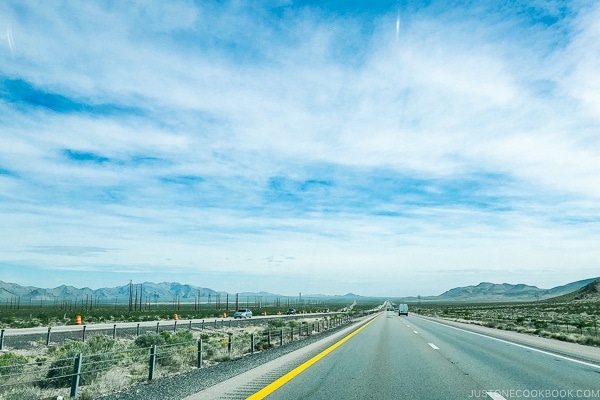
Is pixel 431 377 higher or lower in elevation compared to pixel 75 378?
lower

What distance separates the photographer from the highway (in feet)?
28.3

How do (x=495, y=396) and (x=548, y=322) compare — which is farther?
(x=548, y=322)

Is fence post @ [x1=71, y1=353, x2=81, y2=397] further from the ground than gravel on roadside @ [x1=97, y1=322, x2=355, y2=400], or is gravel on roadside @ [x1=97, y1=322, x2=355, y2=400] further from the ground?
fence post @ [x1=71, y1=353, x2=81, y2=397]

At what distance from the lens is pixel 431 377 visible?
417 inches

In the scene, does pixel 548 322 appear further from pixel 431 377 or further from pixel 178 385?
pixel 178 385

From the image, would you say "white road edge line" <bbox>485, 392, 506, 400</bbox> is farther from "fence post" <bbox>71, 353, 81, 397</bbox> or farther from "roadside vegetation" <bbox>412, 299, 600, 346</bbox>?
"roadside vegetation" <bbox>412, 299, 600, 346</bbox>

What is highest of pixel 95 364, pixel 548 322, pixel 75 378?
pixel 75 378

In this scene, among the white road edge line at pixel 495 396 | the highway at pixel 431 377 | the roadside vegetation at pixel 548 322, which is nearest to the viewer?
the white road edge line at pixel 495 396

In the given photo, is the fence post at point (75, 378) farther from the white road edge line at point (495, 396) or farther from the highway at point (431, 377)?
the white road edge line at point (495, 396)

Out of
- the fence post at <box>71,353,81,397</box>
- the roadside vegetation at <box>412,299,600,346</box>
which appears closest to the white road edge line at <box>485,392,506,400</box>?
the fence post at <box>71,353,81,397</box>

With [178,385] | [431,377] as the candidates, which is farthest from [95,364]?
[431,377]

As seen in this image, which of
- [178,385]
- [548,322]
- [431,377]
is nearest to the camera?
[178,385]

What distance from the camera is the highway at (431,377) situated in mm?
8625

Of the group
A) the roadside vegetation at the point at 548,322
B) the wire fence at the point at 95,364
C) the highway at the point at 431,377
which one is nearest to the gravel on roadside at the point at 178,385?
the highway at the point at 431,377
